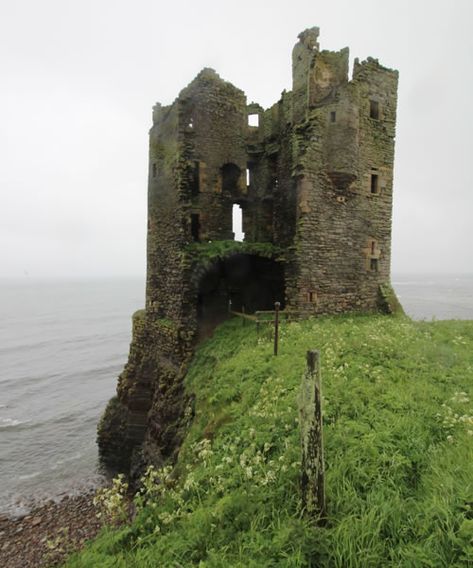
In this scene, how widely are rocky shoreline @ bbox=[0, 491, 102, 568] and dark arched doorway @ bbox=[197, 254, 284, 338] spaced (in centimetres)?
947

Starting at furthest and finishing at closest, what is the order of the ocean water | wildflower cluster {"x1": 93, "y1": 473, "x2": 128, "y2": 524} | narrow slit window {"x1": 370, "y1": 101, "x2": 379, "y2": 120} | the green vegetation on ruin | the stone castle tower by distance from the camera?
the ocean water < narrow slit window {"x1": 370, "y1": 101, "x2": 379, "y2": 120} < the green vegetation on ruin < the stone castle tower < wildflower cluster {"x1": 93, "y1": 473, "x2": 128, "y2": 524}

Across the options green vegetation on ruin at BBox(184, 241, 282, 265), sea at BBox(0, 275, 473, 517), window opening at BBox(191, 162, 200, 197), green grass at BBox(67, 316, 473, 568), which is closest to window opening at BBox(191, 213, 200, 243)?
green vegetation on ruin at BBox(184, 241, 282, 265)

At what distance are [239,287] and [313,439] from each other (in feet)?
48.6

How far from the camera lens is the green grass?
3955 millimetres

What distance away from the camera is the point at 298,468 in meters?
5.26

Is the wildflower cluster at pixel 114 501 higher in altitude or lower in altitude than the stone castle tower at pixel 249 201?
lower

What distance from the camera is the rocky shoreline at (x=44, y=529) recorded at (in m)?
12.8

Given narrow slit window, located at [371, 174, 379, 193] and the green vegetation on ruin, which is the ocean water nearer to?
the green vegetation on ruin

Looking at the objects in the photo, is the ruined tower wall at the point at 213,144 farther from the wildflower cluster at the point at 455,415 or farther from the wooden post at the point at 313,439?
the wooden post at the point at 313,439

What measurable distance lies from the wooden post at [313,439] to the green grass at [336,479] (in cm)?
23

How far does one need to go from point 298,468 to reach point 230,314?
12087 mm

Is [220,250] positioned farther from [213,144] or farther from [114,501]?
[114,501]

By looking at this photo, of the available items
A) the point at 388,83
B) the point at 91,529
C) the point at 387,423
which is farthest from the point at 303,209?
the point at 91,529

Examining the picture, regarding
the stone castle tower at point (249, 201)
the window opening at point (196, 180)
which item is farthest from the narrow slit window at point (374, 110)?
the window opening at point (196, 180)
